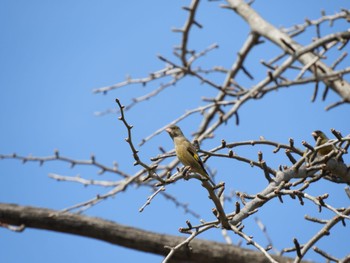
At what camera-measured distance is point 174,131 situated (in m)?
6.44

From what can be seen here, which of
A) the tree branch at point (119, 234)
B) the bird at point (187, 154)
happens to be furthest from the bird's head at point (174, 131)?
the tree branch at point (119, 234)

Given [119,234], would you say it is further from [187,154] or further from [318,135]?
[318,135]

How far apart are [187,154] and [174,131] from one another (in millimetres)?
824

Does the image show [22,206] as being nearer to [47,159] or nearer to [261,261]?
[47,159]

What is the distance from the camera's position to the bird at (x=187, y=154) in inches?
215

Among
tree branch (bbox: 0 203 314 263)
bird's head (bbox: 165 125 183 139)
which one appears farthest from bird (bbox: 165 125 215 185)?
tree branch (bbox: 0 203 314 263)

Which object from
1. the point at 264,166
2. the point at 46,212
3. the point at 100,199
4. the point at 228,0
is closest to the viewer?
the point at 264,166

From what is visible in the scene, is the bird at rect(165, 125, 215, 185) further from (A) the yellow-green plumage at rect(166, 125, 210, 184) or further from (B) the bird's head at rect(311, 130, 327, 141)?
(B) the bird's head at rect(311, 130, 327, 141)

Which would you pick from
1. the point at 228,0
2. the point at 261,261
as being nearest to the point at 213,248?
the point at 261,261

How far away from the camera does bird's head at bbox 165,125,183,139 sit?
248 inches

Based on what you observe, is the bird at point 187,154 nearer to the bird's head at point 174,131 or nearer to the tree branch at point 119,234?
the bird's head at point 174,131

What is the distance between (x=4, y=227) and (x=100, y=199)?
0.98 m

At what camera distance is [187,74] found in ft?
25.1

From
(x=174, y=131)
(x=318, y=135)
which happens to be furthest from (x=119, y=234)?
(x=318, y=135)
